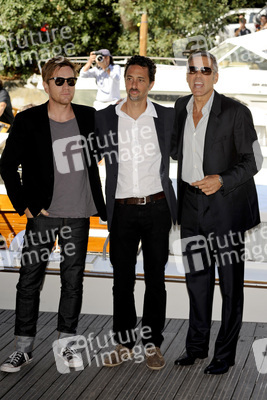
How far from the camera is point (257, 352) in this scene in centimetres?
362

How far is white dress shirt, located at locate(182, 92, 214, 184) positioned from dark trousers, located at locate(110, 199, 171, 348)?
0.62ft

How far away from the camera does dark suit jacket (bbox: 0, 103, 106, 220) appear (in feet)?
10.6

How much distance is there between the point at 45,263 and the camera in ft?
11.2

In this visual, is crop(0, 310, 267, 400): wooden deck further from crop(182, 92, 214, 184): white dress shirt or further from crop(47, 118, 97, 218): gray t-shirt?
crop(182, 92, 214, 184): white dress shirt

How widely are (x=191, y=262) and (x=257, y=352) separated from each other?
0.68m

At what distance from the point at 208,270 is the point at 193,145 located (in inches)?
24.2

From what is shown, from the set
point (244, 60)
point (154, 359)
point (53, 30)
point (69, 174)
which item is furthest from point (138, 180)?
point (53, 30)

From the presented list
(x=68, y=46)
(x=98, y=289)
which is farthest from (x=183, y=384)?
(x=68, y=46)

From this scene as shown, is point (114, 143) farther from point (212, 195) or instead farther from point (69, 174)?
point (212, 195)

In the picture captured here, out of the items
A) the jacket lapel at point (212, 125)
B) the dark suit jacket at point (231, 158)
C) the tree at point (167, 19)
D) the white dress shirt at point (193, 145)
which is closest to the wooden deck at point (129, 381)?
the dark suit jacket at point (231, 158)

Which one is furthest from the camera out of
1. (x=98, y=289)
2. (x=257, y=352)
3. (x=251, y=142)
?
(x=98, y=289)

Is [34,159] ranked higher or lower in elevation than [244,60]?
higher

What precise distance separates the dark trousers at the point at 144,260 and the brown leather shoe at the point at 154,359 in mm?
38

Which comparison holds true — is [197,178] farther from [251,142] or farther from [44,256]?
[44,256]
